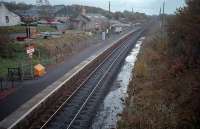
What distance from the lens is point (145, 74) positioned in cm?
2967

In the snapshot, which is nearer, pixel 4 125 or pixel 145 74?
pixel 4 125

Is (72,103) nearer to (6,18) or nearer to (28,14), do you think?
(6,18)

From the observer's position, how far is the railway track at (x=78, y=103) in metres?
18.3

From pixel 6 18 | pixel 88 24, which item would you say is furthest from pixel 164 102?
pixel 88 24

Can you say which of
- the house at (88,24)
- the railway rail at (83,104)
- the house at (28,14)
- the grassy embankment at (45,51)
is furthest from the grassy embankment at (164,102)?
the house at (88,24)

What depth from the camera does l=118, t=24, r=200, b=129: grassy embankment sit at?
16.6 metres

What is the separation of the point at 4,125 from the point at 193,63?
12911 mm

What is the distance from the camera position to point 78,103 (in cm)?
2238

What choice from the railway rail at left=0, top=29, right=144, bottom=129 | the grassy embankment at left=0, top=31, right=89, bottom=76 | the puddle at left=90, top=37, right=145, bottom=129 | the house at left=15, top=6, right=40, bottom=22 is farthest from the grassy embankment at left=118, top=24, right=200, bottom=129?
the house at left=15, top=6, right=40, bottom=22

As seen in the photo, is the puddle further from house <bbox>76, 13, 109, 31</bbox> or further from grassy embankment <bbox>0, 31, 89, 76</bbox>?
house <bbox>76, 13, 109, 31</bbox>

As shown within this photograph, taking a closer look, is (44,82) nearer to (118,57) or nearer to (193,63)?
(193,63)

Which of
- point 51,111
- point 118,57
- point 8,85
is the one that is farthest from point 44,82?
point 118,57

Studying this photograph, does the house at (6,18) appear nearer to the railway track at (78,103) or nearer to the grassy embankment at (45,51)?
the grassy embankment at (45,51)

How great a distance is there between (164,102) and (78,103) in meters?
5.57
